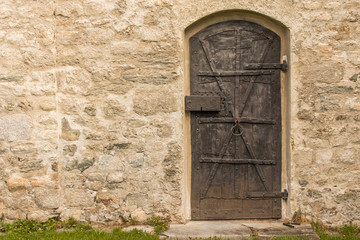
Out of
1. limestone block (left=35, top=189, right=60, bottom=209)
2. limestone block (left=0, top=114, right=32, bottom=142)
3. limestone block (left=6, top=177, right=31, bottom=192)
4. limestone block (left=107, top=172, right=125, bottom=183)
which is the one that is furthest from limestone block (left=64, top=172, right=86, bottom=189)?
limestone block (left=0, top=114, right=32, bottom=142)

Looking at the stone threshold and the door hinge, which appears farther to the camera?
the door hinge

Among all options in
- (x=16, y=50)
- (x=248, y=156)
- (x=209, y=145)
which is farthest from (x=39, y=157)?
(x=248, y=156)

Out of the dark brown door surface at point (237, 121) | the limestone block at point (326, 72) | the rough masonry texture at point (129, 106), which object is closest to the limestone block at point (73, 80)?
the rough masonry texture at point (129, 106)

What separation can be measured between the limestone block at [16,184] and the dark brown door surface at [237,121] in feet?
6.03

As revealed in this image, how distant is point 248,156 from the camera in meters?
3.72

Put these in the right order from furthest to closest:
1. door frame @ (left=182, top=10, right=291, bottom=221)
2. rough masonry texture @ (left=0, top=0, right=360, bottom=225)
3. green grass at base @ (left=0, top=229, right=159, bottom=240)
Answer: door frame @ (left=182, top=10, right=291, bottom=221) < rough masonry texture @ (left=0, top=0, right=360, bottom=225) < green grass at base @ (left=0, top=229, right=159, bottom=240)

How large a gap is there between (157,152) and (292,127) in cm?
147

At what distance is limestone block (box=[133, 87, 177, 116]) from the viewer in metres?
3.56

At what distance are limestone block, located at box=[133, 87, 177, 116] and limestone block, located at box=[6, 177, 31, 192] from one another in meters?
1.43

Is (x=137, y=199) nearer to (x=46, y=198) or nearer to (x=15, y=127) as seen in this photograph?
(x=46, y=198)

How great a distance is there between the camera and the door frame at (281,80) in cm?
364

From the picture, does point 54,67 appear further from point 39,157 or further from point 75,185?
point 75,185

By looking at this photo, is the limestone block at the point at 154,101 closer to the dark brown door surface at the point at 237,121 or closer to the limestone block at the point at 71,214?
the dark brown door surface at the point at 237,121

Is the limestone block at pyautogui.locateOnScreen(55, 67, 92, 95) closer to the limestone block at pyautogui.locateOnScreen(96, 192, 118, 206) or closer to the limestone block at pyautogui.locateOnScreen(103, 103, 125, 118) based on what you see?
the limestone block at pyautogui.locateOnScreen(103, 103, 125, 118)
